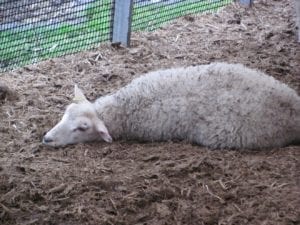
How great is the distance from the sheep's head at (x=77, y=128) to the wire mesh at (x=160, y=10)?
267cm

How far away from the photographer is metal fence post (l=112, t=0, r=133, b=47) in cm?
707

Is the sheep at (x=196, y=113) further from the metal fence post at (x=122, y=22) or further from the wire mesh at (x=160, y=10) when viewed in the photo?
the wire mesh at (x=160, y=10)

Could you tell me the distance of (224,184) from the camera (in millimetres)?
4344

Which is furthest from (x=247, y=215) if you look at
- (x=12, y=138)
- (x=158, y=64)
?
(x=158, y=64)

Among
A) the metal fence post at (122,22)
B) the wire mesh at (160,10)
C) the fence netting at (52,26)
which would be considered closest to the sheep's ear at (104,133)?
the fence netting at (52,26)

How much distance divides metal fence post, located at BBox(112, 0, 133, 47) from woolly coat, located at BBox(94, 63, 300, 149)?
1780 mm

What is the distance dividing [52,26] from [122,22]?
832 millimetres

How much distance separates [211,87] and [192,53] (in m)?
1.97

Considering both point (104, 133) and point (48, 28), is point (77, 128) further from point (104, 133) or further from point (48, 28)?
point (48, 28)

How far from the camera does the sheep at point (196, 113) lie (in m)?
5.00

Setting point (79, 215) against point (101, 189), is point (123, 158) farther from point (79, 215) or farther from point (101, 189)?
point (79, 215)

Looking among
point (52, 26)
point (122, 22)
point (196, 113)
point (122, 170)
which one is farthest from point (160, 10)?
point (122, 170)

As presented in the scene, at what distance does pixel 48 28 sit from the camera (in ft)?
22.5

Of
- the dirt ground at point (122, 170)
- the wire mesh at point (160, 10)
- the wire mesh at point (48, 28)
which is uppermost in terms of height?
the wire mesh at point (160, 10)
